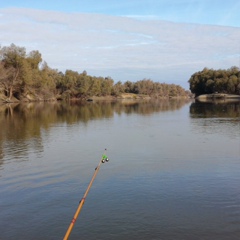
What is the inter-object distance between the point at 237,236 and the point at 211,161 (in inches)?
342

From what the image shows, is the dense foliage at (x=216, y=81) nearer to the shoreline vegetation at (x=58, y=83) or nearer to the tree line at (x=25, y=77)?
the shoreline vegetation at (x=58, y=83)

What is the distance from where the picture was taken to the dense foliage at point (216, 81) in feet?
539

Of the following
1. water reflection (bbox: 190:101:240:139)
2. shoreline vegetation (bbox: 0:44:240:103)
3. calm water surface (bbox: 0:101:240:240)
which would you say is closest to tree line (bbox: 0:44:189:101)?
shoreline vegetation (bbox: 0:44:240:103)

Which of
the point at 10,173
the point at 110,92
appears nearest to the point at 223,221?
the point at 10,173

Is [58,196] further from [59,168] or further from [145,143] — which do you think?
[145,143]

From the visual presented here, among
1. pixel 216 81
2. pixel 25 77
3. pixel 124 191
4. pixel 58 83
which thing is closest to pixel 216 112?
pixel 124 191

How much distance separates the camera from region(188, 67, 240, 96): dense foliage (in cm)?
16438

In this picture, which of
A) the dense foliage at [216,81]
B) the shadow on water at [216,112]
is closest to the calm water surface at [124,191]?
the shadow on water at [216,112]

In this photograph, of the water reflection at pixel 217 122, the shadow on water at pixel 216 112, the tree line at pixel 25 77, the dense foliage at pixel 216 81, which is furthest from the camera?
the dense foliage at pixel 216 81

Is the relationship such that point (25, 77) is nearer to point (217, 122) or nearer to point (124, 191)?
point (217, 122)

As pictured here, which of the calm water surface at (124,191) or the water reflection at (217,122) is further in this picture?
the water reflection at (217,122)

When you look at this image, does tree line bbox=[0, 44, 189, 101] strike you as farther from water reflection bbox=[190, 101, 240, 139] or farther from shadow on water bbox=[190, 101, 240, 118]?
water reflection bbox=[190, 101, 240, 139]

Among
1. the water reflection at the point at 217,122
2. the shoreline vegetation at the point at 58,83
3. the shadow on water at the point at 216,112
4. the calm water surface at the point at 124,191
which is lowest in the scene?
the calm water surface at the point at 124,191

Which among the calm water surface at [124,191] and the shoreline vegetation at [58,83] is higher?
the shoreline vegetation at [58,83]
